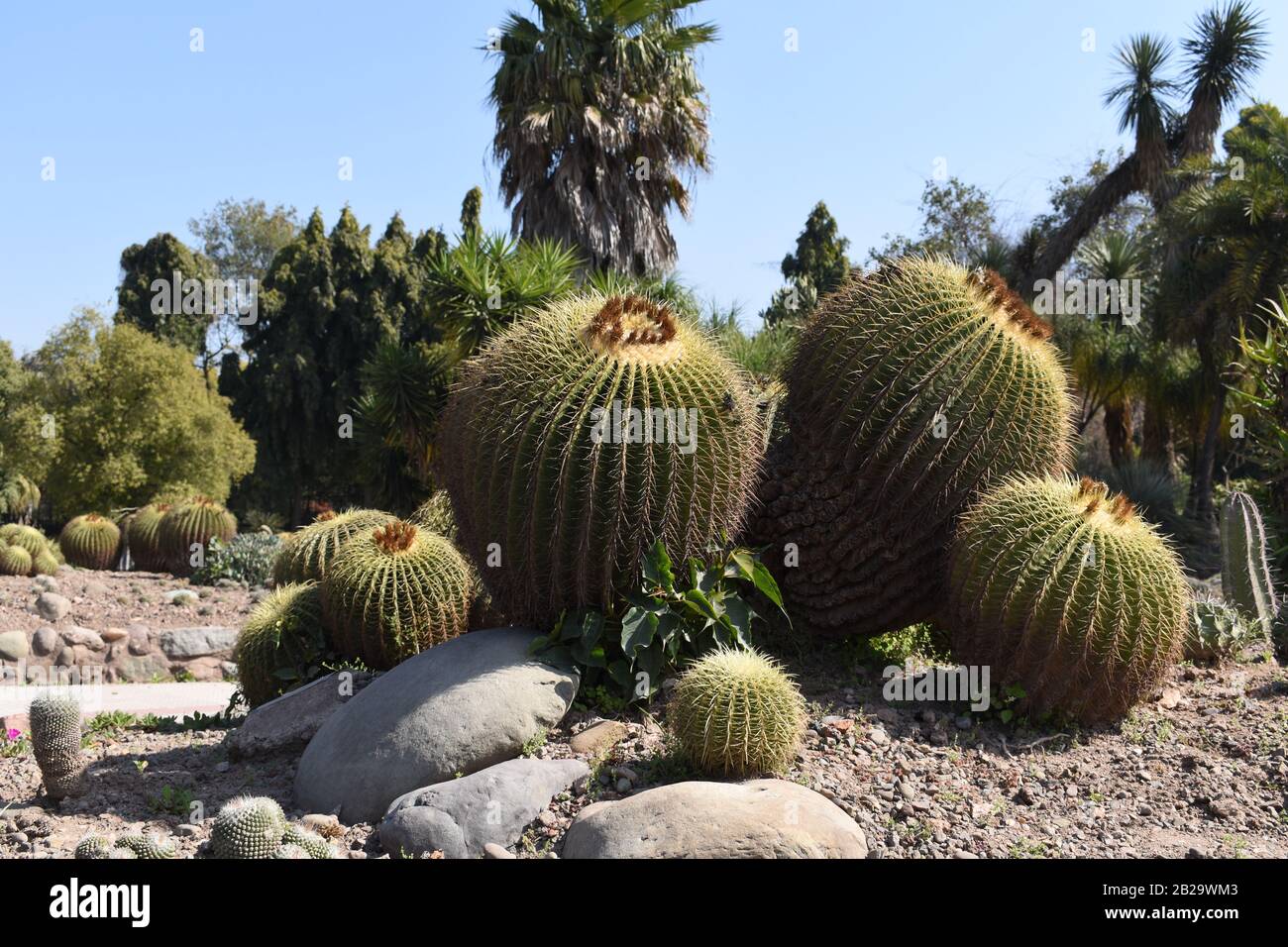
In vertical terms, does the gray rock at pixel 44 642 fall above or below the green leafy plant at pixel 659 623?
below

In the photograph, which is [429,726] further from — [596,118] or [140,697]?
Result: [596,118]

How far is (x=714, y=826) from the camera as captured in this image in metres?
4.40

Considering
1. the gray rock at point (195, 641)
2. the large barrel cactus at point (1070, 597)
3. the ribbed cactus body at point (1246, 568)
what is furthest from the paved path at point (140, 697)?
the ribbed cactus body at point (1246, 568)

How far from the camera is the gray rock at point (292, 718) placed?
241 inches

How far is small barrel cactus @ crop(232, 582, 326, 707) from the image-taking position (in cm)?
695

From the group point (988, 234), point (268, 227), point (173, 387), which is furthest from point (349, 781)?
point (268, 227)

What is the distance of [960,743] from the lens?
18.7ft

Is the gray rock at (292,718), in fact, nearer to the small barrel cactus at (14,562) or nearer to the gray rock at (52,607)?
the gray rock at (52,607)

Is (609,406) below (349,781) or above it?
above

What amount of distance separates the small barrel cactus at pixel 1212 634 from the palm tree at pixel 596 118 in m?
12.6

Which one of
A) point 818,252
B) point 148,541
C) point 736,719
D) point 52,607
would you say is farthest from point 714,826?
point 818,252

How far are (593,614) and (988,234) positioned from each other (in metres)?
28.0

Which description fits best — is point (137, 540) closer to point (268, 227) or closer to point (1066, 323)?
point (1066, 323)

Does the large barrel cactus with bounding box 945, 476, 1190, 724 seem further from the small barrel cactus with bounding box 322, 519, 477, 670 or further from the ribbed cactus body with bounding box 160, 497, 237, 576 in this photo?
the ribbed cactus body with bounding box 160, 497, 237, 576
